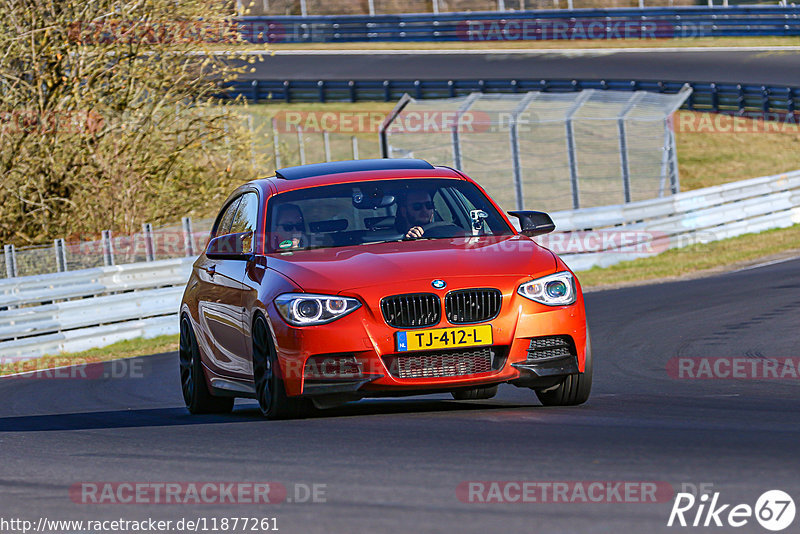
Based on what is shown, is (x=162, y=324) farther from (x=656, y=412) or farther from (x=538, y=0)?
(x=538, y=0)

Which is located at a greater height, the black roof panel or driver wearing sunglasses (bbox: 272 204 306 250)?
the black roof panel

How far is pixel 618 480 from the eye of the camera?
5.37 metres

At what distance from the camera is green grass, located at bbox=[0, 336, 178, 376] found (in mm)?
16453

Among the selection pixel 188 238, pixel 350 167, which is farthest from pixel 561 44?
pixel 350 167

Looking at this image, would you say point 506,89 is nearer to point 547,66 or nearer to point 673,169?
point 547,66

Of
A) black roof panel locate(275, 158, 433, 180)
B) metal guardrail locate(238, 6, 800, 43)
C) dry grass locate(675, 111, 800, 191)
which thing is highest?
black roof panel locate(275, 158, 433, 180)

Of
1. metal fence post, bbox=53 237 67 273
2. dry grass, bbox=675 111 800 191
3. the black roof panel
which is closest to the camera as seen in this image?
the black roof panel

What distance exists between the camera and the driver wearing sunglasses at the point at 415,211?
8.60 metres

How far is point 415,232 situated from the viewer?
8.58m

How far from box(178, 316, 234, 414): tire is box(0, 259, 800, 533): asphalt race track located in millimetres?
218

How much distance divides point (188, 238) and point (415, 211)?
10971 millimetres

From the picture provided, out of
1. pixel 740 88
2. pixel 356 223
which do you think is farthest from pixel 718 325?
pixel 740 88

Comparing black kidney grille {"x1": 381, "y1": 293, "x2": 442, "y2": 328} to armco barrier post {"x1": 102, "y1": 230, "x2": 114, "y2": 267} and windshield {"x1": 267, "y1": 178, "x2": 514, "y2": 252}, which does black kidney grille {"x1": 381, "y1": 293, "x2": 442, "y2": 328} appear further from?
armco barrier post {"x1": 102, "y1": 230, "x2": 114, "y2": 267}

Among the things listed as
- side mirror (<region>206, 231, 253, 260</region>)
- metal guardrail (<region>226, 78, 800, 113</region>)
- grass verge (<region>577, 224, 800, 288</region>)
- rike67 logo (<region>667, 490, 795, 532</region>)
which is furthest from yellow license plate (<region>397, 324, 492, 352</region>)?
metal guardrail (<region>226, 78, 800, 113</region>)
